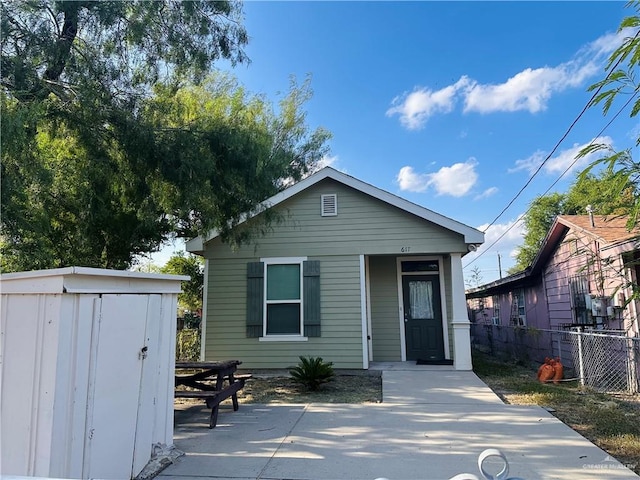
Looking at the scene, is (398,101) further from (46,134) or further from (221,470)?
(221,470)

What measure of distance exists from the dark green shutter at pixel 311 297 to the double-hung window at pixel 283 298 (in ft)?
0.47

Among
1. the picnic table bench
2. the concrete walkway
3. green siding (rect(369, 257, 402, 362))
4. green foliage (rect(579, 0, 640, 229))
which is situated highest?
green foliage (rect(579, 0, 640, 229))

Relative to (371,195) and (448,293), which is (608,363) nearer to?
(448,293)

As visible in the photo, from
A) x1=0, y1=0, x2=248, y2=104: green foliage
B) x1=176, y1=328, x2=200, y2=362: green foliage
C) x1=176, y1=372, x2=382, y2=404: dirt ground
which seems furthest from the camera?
x1=176, y1=328, x2=200, y2=362: green foliage

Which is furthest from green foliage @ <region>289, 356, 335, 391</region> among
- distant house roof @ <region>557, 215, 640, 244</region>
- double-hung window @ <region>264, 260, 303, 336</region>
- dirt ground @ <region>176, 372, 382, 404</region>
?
distant house roof @ <region>557, 215, 640, 244</region>

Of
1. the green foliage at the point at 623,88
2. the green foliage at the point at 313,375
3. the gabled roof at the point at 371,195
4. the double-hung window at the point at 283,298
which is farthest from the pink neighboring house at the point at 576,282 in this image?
the double-hung window at the point at 283,298

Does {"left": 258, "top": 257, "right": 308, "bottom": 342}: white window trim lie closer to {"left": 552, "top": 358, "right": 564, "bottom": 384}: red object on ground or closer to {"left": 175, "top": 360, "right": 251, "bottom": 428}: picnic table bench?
{"left": 175, "top": 360, "right": 251, "bottom": 428}: picnic table bench

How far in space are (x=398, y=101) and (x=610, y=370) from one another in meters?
8.26

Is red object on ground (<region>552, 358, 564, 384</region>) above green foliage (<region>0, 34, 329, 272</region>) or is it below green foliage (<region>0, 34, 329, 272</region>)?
below

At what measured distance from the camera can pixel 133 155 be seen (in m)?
6.18

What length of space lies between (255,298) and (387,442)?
4.91m

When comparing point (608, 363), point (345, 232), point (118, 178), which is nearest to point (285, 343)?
point (345, 232)

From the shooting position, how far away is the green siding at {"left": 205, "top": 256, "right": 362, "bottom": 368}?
824cm

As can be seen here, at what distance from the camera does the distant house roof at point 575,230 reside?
7820 millimetres
